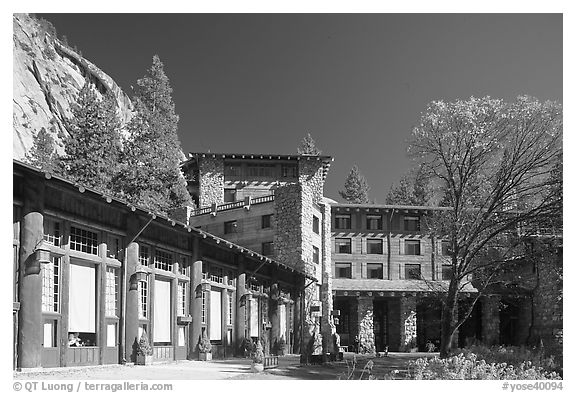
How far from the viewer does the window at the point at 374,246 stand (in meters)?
61.4

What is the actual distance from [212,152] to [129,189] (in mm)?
13232

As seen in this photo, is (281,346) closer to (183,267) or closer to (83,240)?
(183,267)

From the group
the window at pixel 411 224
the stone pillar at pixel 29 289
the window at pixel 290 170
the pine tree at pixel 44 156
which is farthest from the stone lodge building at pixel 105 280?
the window at pixel 411 224

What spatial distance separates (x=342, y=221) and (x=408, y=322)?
10.3 meters

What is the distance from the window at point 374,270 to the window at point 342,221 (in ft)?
12.9

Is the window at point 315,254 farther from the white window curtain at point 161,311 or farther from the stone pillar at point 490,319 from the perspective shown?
the white window curtain at point 161,311

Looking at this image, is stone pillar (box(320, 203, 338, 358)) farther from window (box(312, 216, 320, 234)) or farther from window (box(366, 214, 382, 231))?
window (box(366, 214, 382, 231))

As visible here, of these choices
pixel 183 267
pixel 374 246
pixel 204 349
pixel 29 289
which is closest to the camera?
pixel 29 289

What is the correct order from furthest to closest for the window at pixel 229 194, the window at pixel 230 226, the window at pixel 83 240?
the window at pixel 229 194 → the window at pixel 230 226 → the window at pixel 83 240

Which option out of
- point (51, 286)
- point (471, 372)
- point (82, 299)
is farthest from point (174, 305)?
point (471, 372)

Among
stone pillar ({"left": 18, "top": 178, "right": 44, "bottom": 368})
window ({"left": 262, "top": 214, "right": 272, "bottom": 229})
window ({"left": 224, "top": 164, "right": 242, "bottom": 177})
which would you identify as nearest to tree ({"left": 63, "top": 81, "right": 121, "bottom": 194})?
window ({"left": 262, "top": 214, "right": 272, "bottom": 229})

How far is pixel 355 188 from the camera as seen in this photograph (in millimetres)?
82688

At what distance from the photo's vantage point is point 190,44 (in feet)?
85.0
